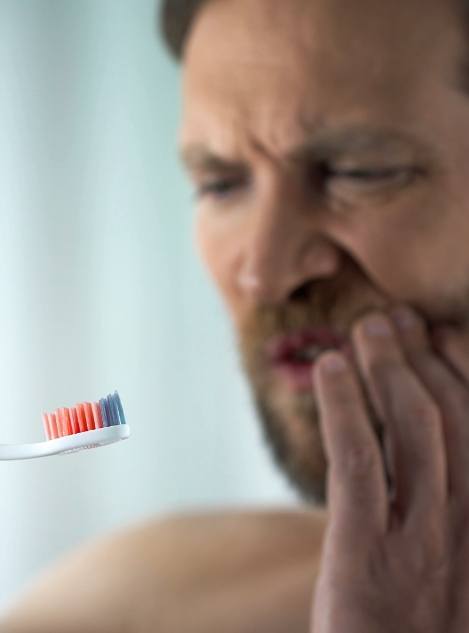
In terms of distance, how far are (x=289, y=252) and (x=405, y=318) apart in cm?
11

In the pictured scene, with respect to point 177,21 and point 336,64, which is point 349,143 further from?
point 177,21

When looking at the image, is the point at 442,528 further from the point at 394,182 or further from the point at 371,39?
the point at 371,39

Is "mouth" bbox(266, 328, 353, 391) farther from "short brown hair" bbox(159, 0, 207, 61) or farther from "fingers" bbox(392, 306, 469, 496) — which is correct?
"short brown hair" bbox(159, 0, 207, 61)

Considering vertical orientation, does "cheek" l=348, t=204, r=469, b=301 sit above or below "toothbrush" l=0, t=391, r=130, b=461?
above

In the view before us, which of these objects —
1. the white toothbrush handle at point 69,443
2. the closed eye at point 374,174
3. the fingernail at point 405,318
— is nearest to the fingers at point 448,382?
the fingernail at point 405,318

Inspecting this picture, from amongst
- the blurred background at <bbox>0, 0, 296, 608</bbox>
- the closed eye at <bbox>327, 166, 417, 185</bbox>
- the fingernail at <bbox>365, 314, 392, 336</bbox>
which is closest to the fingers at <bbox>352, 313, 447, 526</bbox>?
the fingernail at <bbox>365, 314, 392, 336</bbox>

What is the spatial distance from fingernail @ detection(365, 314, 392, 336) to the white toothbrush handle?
336 millimetres

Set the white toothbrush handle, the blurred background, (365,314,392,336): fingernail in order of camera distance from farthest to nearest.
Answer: the blurred background < (365,314,392,336): fingernail < the white toothbrush handle

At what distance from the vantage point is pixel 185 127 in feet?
2.63

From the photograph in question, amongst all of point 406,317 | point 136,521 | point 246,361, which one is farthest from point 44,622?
point 406,317

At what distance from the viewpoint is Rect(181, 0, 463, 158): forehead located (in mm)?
680

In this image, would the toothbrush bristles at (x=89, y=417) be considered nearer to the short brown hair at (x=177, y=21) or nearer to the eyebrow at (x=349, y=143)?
the eyebrow at (x=349, y=143)

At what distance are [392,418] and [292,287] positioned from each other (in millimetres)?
137

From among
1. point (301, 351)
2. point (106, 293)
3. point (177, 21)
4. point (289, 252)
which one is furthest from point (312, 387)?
point (177, 21)
